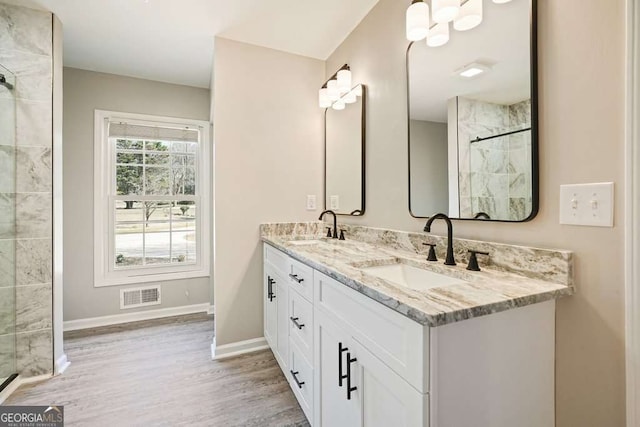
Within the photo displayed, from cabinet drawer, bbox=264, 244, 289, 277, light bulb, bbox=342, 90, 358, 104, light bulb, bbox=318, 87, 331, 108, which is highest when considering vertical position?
light bulb, bbox=318, 87, 331, 108

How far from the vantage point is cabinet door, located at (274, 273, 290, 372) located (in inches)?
69.5

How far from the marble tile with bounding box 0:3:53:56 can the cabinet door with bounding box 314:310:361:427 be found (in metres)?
2.57

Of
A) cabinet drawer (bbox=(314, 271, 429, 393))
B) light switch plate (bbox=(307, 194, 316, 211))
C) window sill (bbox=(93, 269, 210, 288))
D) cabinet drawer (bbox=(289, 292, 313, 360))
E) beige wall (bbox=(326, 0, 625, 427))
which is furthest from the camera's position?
window sill (bbox=(93, 269, 210, 288))

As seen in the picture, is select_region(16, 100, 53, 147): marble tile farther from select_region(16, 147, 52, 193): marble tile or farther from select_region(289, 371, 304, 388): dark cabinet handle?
select_region(289, 371, 304, 388): dark cabinet handle

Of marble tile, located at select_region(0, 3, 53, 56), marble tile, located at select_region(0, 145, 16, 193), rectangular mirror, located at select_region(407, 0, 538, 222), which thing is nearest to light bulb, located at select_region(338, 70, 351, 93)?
rectangular mirror, located at select_region(407, 0, 538, 222)

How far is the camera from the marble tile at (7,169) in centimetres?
187

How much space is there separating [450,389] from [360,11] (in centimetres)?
222

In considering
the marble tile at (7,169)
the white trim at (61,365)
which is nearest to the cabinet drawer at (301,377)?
the white trim at (61,365)

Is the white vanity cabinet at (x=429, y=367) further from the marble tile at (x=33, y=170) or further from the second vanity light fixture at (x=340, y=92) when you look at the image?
the marble tile at (x=33, y=170)

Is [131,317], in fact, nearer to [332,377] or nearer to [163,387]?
Result: [163,387]

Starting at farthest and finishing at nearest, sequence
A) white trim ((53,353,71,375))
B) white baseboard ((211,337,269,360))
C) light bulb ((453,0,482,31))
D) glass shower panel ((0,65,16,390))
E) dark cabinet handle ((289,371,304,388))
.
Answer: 1. white baseboard ((211,337,269,360))
2. white trim ((53,353,71,375))
3. glass shower panel ((0,65,16,390))
4. dark cabinet handle ((289,371,304,388))
5. light bulb ((453,0,482,31))

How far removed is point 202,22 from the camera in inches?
81.0

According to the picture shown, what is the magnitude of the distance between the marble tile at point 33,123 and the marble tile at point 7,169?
0.25ft

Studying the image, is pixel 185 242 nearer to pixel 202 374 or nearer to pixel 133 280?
pixel 133 280
